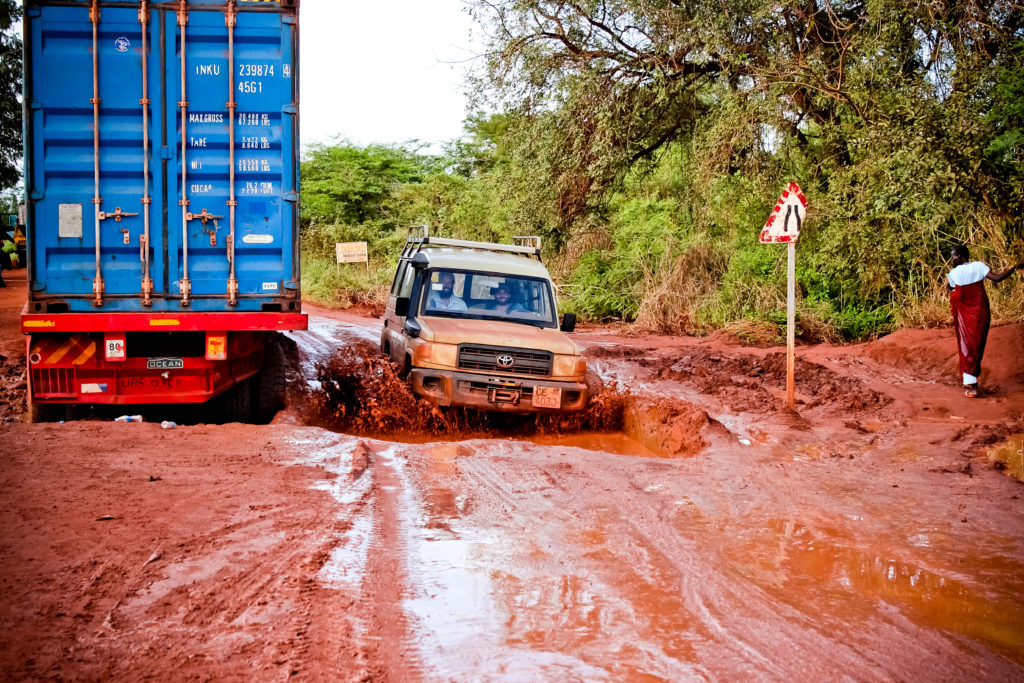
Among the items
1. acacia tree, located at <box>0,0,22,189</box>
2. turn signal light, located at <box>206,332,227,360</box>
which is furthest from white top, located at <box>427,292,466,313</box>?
acacia tree, located at <box>0,0,22,189</box>

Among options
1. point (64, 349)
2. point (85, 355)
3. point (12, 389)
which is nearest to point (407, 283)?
point (85, 355)

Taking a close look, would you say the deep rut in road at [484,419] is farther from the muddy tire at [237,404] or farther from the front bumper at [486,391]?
the muddy tire at [237,404]

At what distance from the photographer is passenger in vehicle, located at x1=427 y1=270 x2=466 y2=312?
32.3 feet

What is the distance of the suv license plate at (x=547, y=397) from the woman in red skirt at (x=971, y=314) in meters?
5.28

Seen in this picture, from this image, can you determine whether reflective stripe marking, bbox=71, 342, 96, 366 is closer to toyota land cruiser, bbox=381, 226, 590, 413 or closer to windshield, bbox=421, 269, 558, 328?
toyota land cruiser, bbox=381, 226, 590, 413

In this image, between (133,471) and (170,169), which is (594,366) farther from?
(133,471)

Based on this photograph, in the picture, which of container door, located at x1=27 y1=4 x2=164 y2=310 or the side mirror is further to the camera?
the side mirror

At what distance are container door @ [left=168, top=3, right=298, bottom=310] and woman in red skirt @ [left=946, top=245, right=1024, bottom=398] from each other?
7.96m

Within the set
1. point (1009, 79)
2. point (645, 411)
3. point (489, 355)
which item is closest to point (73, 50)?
point (489, 355)

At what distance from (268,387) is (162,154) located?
2.89 m

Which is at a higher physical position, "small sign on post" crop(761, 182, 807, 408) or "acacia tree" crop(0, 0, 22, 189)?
"acacia tree" crop(0, 0, 22, 189)

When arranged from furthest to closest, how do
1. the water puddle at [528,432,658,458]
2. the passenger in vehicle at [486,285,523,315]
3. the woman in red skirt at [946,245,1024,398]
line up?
the woman in red skirt at [946,245,1024,398] → the passenger in vehicle at [486,285,523,315] → the water puddle at [528,432,658,458]

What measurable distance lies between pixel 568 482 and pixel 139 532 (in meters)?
2.99

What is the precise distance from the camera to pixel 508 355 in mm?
8844
